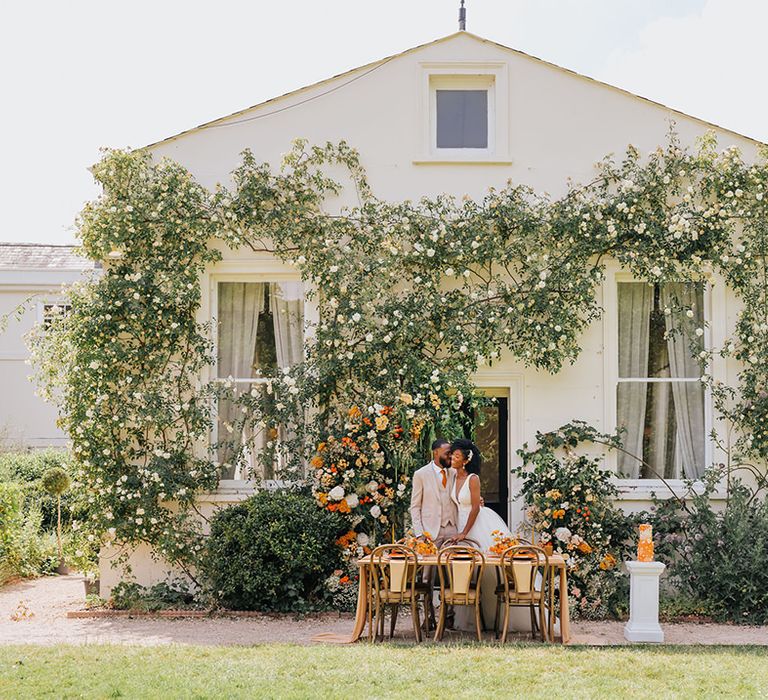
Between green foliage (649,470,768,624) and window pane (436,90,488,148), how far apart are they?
4.47 metres

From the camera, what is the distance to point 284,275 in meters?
Answer: 11.4

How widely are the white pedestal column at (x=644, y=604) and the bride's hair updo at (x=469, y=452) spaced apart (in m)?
1.64

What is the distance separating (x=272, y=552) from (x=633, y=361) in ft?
14.7

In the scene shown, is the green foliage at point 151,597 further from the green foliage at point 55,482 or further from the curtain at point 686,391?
the curtain at point 686,391

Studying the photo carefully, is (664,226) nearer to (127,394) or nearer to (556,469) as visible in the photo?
(556,469)

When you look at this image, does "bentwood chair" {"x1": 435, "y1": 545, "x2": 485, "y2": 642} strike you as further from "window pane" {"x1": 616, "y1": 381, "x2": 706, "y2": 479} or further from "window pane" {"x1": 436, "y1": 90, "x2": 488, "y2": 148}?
"window pane" {"x1": 436, "y1": 90, "x2": 488, "y2": 148}

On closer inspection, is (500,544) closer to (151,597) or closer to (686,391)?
(686,391)

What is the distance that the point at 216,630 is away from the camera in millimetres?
9438

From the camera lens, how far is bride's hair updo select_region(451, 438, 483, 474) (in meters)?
9.45

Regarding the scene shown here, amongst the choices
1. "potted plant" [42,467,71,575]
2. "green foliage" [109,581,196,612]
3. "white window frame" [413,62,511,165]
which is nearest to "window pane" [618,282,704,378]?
"white window frame" [413,62,511,165]

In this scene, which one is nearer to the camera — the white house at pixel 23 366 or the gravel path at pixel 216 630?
the gravel path at pixel 216 630

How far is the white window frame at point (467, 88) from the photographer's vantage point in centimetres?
1130

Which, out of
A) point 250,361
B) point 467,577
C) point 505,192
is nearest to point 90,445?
point 250,361

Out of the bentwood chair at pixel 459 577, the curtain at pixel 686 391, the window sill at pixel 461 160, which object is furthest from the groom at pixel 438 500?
the window sill at pixel 461 160
